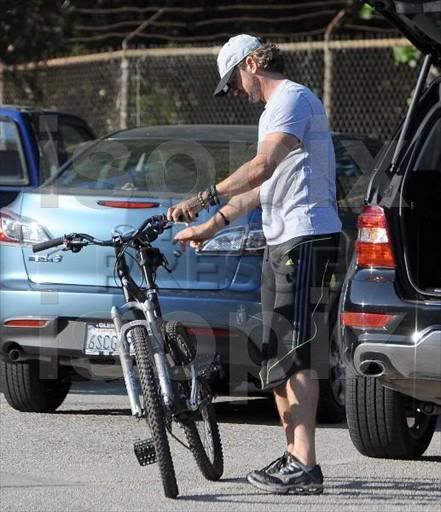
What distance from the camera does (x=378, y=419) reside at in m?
7.02

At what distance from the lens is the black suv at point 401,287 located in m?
6.54

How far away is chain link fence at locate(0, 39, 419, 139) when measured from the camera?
48.1ft

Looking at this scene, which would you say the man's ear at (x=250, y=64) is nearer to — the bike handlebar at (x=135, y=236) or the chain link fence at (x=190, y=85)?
the bike handlebar at (x=135, y=236)

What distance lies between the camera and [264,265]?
6516 mm

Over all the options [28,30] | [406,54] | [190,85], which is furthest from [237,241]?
[28,30]

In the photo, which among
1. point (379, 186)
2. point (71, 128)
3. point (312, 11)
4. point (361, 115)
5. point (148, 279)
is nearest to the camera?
point (148, 279)

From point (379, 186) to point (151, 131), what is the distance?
8.41ft

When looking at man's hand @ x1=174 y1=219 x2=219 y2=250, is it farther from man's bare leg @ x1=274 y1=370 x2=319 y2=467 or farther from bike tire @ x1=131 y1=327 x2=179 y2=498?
man's bare leg @ x1=274 y1=370 x2=319 y2=467

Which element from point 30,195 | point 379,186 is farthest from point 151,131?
point 379,186

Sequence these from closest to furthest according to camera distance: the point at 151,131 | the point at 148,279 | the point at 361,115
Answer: the point at 148,279, the point at 151,131, the point at 361,115

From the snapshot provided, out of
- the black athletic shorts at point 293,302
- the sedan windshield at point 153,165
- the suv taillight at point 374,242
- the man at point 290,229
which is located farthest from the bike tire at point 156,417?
the sedan windshield at point 153,165

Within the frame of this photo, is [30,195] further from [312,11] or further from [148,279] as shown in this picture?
[312,11]

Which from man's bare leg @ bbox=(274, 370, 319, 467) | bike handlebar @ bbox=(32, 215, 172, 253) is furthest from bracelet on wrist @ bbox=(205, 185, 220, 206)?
man's bare leg @ bbox=(274, 370, 319, 467)

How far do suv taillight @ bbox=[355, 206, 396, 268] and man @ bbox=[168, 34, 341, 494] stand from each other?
14.5 inches
